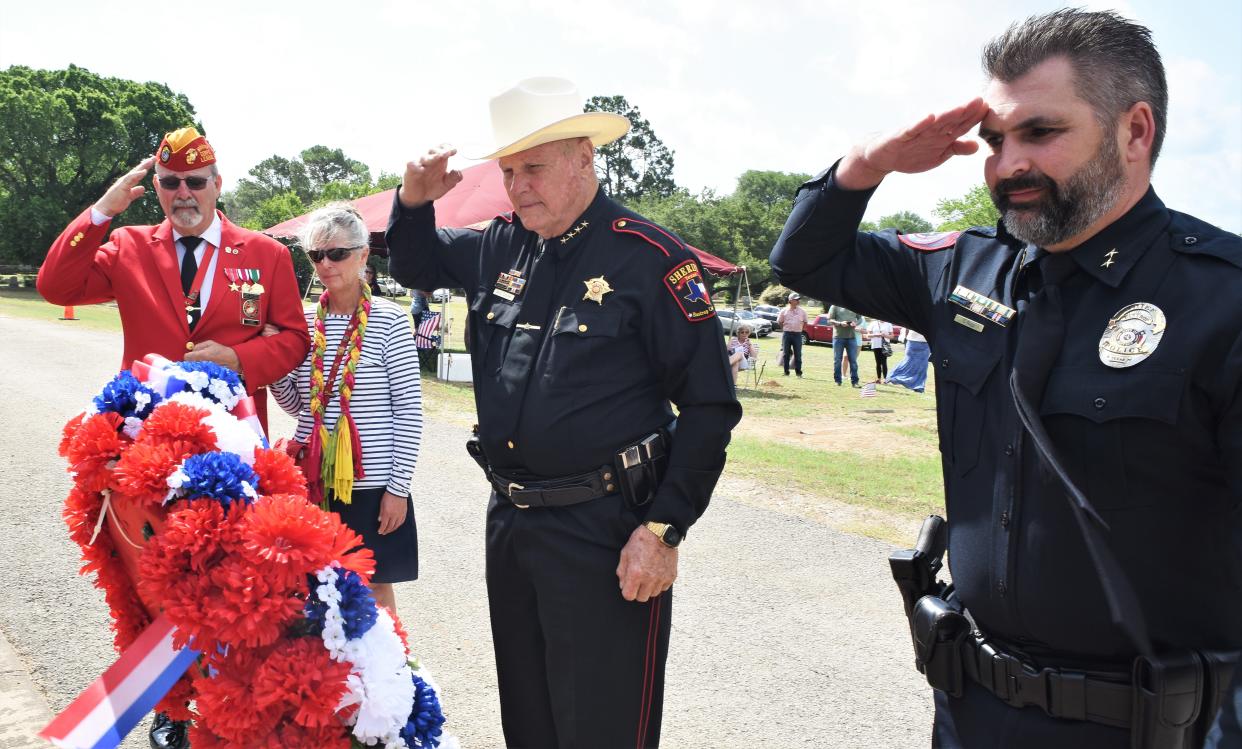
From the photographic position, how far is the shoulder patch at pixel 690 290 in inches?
108

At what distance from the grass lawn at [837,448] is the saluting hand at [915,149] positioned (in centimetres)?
471

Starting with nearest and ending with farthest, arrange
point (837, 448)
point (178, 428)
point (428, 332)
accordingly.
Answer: point (178, 428) < point (837, 448) < point (428, 332)

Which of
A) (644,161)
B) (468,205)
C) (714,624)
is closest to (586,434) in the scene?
(714,624)

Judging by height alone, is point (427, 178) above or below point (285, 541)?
Result: above

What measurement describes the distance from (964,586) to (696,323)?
112cm

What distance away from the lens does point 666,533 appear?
263 cm

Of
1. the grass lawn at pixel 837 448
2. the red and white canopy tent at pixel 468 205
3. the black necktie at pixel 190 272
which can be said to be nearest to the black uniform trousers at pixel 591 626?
the black necktie at pixel 190 272

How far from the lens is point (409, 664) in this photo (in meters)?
2.28

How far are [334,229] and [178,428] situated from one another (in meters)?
1.66

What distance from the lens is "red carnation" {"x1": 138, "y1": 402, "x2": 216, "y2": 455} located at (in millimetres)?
2326

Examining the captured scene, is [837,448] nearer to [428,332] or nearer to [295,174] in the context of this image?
[428,332]

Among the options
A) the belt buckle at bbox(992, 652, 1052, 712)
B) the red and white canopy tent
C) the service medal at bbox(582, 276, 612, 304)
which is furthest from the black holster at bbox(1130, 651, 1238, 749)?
the red and white canopy tent

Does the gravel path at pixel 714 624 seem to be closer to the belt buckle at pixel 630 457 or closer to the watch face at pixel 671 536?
the watch face at pixel 671 536

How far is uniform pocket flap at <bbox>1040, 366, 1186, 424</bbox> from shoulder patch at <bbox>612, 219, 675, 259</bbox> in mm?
1336
